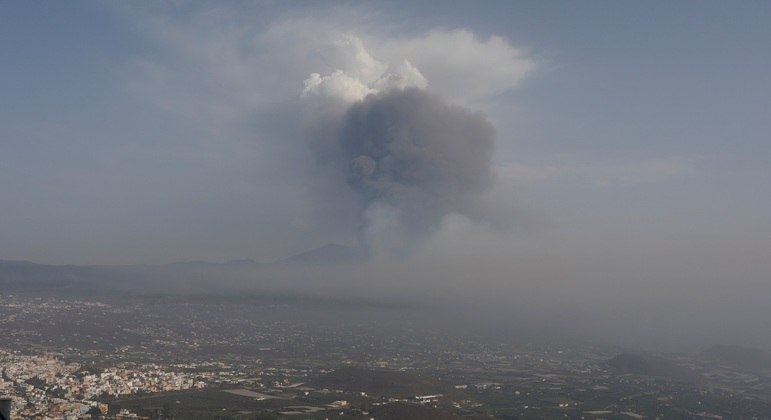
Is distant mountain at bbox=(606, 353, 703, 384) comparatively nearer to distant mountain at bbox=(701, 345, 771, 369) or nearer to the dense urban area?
the dense urban area

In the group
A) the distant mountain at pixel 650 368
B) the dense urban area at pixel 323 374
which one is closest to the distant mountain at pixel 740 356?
the dense urban area at pixel 323 374

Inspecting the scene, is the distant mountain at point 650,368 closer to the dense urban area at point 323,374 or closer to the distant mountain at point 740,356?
the dense urban area at point 323,374

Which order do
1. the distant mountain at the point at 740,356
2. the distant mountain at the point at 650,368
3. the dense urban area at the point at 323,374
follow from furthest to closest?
the distant mountain at the point at 740,356
the distant mountain at the point at 650,368
the dense urban area at the point at 323,374

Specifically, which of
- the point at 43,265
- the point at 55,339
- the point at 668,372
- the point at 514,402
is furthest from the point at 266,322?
the point at 43,265

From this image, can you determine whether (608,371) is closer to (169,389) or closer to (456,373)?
(456,373)

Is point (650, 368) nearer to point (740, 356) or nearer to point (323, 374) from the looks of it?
point (740, 356)

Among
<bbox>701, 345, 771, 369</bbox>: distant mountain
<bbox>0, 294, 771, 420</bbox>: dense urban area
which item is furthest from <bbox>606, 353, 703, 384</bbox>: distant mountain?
<bbox>701, 345, 771, 369</bbox>: distant mountain
